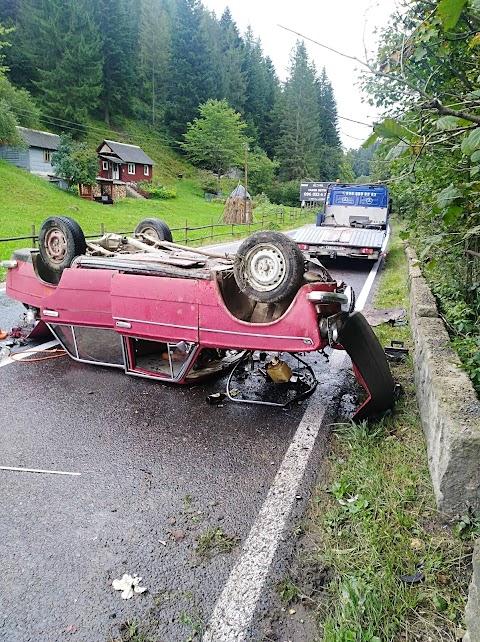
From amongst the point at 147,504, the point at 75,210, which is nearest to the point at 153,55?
the point at 75,210

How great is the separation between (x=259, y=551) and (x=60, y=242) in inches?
163

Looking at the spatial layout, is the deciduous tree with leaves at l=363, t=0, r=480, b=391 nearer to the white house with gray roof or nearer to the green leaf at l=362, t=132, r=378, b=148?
the green leaf at l=362, t=132, r=378, b=148

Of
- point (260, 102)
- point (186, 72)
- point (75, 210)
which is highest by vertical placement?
point (186, 72)

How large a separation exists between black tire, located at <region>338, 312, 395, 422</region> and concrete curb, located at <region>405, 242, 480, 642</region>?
0.31 metres

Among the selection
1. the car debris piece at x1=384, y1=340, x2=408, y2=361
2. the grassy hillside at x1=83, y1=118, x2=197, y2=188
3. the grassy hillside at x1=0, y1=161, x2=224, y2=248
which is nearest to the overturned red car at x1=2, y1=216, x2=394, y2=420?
the car debris piece at x1=384, y1=340, x2=408, y2=361

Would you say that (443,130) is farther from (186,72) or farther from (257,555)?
(186,72)

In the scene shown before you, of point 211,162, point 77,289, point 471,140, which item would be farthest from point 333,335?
point 211,162

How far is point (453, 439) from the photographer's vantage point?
7.93ft

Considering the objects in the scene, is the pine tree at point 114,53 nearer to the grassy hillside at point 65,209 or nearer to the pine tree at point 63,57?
the pine tree at point 63,57

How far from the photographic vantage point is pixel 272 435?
381 centimetres

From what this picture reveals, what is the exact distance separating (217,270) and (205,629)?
9.39 feet

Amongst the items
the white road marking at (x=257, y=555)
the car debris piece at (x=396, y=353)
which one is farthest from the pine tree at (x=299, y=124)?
the white road marking at (x=257, y=555)

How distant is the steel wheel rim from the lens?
4.01 meters

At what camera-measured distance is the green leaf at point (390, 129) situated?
1820 mm
